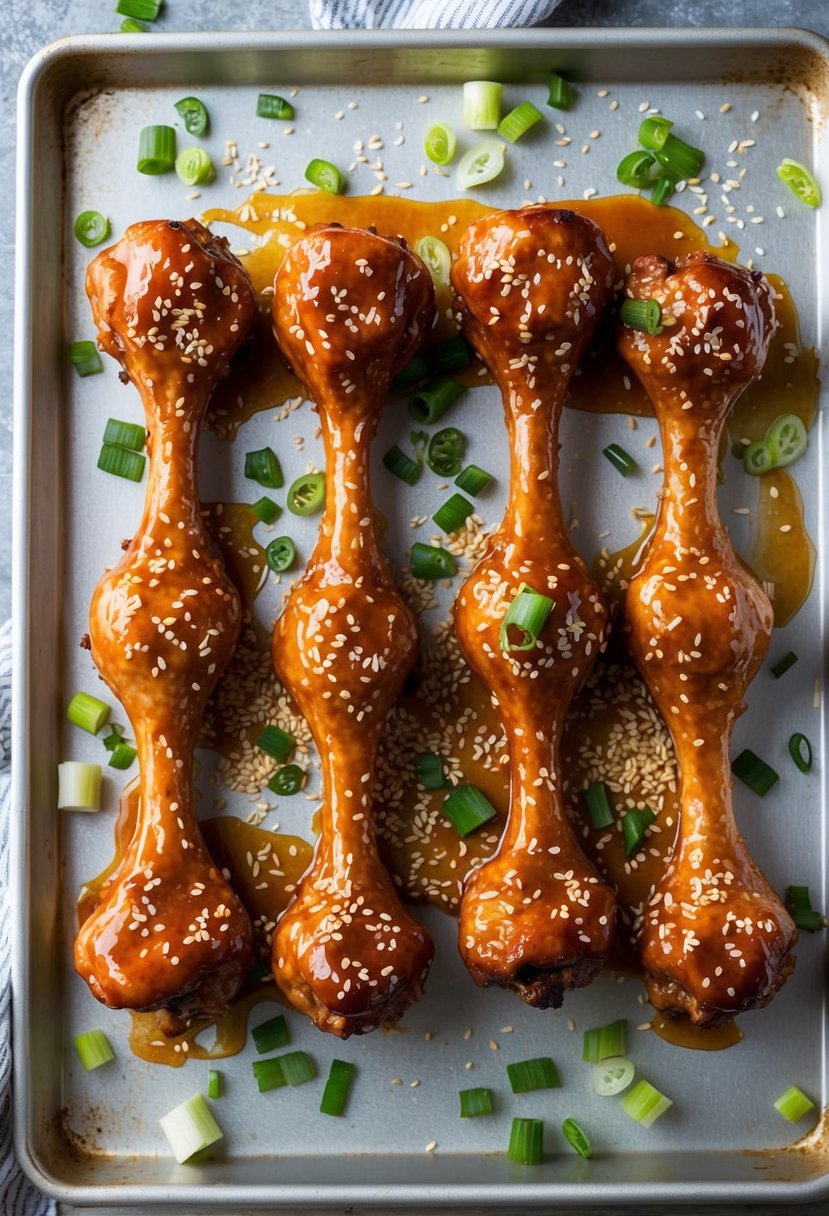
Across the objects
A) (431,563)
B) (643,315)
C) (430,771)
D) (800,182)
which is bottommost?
(430,771)

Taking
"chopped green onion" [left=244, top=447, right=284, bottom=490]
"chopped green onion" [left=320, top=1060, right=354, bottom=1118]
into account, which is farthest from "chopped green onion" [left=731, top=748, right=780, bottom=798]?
"chopped green onion" [left=244, top=447, right=284, bottom=490]

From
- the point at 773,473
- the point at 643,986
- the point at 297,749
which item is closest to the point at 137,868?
the point at 297,749

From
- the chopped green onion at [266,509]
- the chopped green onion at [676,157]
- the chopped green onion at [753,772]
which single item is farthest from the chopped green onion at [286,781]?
the chopped green onion at [676,157]

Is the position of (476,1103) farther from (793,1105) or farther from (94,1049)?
(94,1049)

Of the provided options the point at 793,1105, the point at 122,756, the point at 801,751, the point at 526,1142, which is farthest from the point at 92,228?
the point at 793,1105

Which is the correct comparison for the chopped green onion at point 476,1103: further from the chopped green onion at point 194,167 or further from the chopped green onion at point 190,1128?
the chopped green onion at point 194,167
